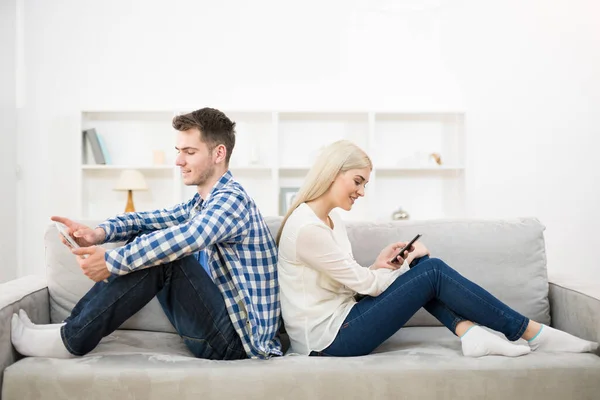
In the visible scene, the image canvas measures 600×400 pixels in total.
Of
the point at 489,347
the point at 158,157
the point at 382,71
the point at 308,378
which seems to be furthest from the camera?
the point at 382,71

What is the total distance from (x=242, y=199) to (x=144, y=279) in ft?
1.26

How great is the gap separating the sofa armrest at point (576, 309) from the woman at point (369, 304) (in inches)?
4.3

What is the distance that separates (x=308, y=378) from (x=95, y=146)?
3.47 meters

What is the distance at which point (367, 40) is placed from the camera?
4.95 metres

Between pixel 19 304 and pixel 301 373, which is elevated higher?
pixel 19 304

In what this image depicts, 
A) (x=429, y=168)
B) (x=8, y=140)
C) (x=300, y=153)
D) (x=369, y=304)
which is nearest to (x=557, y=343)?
(x=369, y=304)

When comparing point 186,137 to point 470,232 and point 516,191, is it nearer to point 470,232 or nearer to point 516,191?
point 470,232

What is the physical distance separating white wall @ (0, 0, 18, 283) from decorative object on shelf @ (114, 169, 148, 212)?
0.83 metres

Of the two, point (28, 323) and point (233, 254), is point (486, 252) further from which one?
point (28, 323)

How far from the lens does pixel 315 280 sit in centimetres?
191

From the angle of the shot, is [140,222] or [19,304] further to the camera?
[140,222]

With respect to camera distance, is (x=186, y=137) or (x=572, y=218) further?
(x=572, y=218)

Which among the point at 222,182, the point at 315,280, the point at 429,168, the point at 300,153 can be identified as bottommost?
the point at 315,280

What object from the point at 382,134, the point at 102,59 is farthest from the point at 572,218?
the point at 102,59
